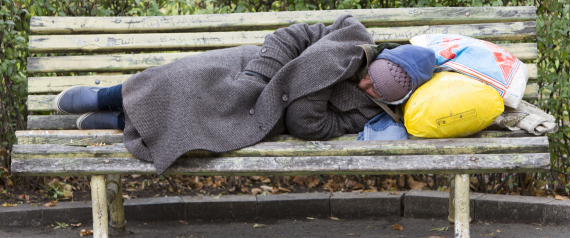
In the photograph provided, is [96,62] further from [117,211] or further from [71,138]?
[117,211]

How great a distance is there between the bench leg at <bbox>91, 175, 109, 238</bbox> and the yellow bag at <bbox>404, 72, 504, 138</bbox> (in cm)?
139

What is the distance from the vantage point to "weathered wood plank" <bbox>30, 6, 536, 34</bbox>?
296cm

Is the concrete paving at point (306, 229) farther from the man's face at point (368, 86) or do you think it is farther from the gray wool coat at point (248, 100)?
the man's face at point (368, 86)

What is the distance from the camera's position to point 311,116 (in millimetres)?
2227

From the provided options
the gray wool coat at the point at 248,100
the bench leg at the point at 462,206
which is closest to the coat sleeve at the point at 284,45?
the gray wool coat at the point at 248,100

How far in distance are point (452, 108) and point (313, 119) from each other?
1.91 ft

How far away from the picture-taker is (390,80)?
2.19 meters

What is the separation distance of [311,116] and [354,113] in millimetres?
290

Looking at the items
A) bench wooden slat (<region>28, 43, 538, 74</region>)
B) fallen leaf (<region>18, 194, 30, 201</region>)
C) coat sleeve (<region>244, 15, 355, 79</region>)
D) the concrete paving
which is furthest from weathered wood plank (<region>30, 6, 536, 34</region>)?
the concrete paving

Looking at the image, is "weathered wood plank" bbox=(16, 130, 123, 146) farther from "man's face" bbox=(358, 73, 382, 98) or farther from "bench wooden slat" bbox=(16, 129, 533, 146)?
"man's face" bbox=(358, 73, 382, 98)

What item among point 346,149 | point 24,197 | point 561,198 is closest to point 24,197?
point 24,197

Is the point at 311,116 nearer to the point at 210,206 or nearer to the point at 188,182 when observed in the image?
the point at 210,206

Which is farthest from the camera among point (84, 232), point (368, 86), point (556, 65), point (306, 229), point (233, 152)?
point (556, 65)

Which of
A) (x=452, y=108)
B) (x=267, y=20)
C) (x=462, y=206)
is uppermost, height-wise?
(x=267, y=20)
